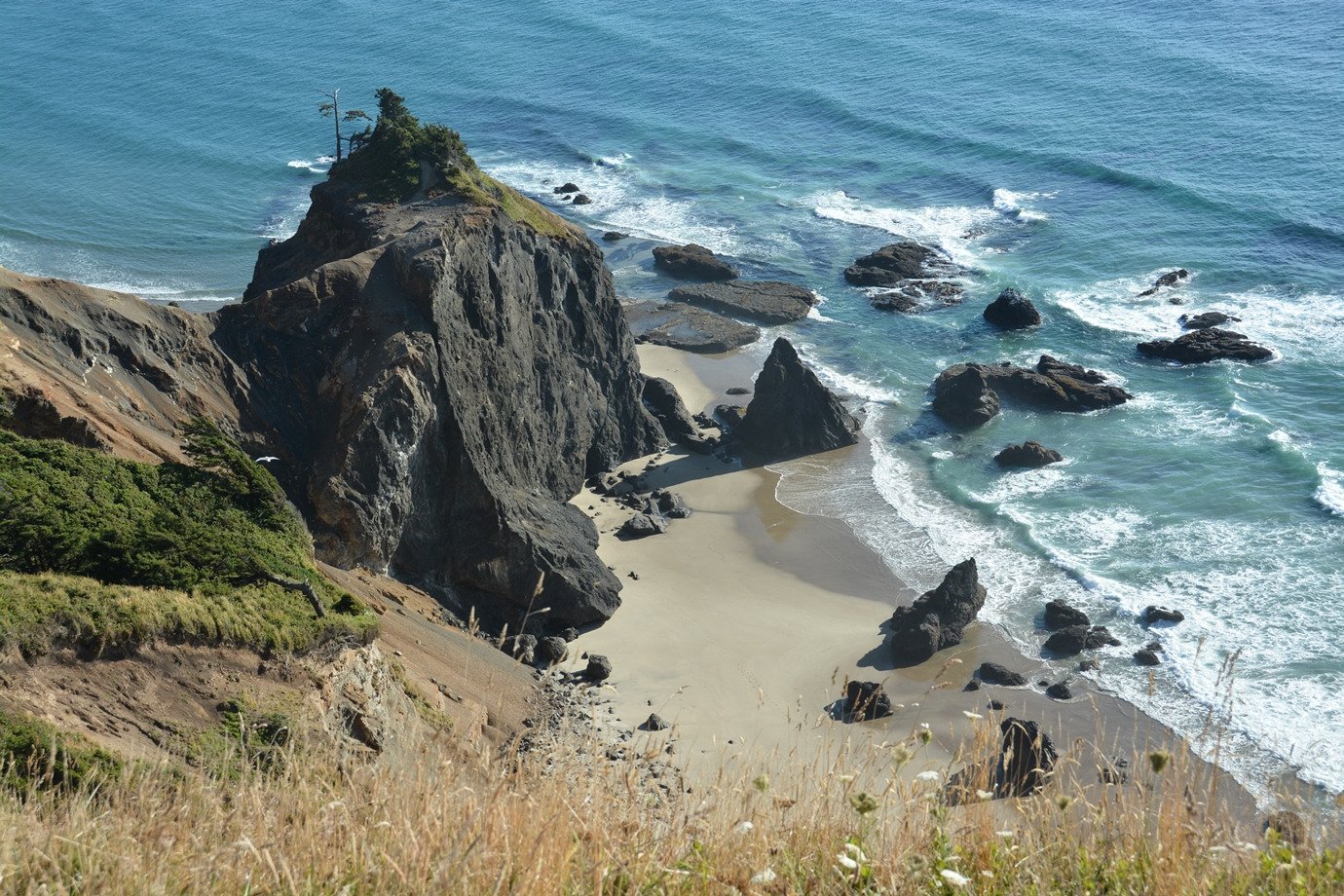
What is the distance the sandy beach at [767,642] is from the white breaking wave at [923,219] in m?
28.0

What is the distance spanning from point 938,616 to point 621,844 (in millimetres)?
23032

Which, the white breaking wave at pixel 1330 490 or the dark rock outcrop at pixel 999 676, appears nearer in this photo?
the dark rock outcrop at pixel 999 676

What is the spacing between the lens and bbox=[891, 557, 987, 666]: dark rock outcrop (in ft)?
90.0

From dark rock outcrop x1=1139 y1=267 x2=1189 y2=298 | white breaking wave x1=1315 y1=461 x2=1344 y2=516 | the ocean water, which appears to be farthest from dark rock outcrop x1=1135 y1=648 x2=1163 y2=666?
dark rock outcrop x1=1139 y1=267 x2=1189 y2=298

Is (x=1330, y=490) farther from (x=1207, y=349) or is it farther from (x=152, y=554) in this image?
(x=152, y=554)

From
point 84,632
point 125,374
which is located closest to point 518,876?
point 84,632

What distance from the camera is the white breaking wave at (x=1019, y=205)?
61875mm

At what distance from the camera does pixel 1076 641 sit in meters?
27.8

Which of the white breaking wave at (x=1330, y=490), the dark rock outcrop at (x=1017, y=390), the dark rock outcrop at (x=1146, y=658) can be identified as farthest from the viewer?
the dark rock outcrop at (x=1017, y=390)

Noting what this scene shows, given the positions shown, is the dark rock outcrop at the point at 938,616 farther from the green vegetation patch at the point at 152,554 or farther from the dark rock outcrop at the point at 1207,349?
the dark rock outcrop at the point at 1207,349

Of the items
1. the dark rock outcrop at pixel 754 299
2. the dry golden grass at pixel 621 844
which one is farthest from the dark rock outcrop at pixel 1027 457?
the dry golden grass at pixel 621 844

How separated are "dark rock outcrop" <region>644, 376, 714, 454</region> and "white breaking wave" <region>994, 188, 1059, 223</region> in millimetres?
30180

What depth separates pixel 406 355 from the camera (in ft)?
84.8

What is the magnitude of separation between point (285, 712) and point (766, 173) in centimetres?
6109
